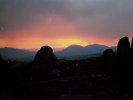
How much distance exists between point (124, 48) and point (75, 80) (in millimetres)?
11614

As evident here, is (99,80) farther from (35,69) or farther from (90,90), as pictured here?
(35,69)

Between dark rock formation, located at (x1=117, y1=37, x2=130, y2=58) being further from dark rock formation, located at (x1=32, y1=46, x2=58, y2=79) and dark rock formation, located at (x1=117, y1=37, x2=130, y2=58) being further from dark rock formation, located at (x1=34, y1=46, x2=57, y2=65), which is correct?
dark rock formation, located at (x1=34, y1=46, x2=57, y2=65)

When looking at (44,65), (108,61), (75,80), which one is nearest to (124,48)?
(108,61)

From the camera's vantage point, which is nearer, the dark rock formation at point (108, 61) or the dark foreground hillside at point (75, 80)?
the dark foreground hillside at point (75, 80)

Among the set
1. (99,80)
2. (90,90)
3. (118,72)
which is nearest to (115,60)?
(118,72)

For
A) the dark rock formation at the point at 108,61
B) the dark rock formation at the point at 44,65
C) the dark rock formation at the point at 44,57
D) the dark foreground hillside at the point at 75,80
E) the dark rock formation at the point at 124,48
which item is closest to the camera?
the dark foreground hillside at the point at 75,80

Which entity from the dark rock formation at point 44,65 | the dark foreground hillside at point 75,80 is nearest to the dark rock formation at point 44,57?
the dark rock formation at point 44,65

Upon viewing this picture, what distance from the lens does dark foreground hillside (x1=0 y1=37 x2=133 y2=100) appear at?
48.6 meters

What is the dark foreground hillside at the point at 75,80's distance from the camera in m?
48.6

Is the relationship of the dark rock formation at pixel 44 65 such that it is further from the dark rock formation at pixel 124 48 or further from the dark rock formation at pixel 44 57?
the dark rock formation at pixel 124 48

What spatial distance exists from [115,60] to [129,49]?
10.7 ft

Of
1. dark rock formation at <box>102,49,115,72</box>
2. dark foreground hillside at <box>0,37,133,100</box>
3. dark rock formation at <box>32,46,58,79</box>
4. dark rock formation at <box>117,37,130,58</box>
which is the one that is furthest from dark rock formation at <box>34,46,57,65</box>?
dark rock formation at <box>117,37,130,58</box>

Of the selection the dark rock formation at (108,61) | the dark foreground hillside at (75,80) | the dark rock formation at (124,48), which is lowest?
the dark foreground hillside at (75,80)

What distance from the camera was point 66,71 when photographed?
59125 mm
